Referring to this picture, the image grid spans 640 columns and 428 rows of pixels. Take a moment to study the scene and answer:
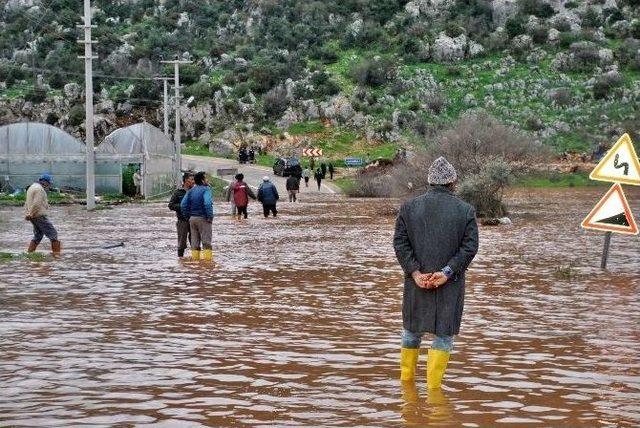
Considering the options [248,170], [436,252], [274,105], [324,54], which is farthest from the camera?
[324,54]

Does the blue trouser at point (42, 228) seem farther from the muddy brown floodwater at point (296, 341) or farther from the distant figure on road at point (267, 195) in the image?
the distant figure on road at point (267, 195)

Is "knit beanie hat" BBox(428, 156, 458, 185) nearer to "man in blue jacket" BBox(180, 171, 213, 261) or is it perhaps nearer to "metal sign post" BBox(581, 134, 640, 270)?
"metal sign post" BBox(581, 134, 640, 270)

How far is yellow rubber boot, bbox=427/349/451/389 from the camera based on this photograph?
27.0 ft

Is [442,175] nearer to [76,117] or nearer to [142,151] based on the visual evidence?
[142,151]

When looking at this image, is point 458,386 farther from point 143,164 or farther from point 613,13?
point 613,13

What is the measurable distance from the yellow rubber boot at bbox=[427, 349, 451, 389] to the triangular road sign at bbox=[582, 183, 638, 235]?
28.5 ft

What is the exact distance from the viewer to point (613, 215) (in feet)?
54.1

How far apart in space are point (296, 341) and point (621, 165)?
25.0 ft

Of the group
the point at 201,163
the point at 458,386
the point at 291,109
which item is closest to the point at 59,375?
the point at 458,386

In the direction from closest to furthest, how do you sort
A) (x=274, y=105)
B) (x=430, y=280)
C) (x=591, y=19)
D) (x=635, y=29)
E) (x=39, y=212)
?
(x=430, y=280) < (x=39, y=212) < (x=274, y=105) < (x=635, y=29) < (x=591, y=19)

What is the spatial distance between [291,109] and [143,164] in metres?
35.8

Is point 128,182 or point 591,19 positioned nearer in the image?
point 128,182

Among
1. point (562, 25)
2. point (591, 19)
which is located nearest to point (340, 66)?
point (562, 25)

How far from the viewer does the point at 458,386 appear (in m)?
8.55
